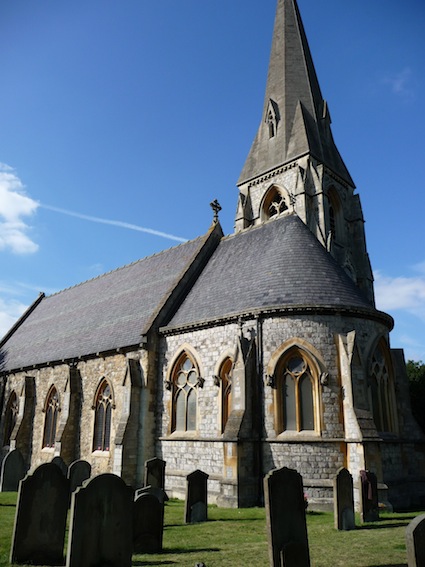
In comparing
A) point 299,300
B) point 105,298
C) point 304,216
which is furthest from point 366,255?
point 299,300

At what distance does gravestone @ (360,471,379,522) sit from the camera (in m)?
11.5

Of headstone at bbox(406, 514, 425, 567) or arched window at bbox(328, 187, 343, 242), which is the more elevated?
arched window at bbox(328, 187, 343, 242)

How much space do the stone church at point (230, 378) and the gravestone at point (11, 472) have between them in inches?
97.7

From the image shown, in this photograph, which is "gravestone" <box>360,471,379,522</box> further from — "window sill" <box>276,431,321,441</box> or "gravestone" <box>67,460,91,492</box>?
"gravestone" <box>67,460,91,492</box>

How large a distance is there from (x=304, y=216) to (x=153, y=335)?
936 inches

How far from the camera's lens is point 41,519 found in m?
7.52

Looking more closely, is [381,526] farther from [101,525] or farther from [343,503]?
[101,525]

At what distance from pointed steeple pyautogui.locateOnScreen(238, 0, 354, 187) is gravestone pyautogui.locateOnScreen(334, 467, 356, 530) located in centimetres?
3503

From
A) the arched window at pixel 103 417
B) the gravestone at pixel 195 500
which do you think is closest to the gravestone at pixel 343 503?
the gravestone at pixel 195 500

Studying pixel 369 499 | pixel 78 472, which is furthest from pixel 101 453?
pixel 369 499

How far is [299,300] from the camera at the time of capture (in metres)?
15.2

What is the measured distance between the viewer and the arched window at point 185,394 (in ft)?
54.9

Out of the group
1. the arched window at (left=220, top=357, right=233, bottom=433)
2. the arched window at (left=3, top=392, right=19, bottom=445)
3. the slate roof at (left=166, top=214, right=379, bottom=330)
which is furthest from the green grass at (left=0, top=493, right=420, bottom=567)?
the arched window at (left=3, top=392, right=19, bottom=445)

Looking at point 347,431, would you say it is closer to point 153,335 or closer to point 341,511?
point 341,511
